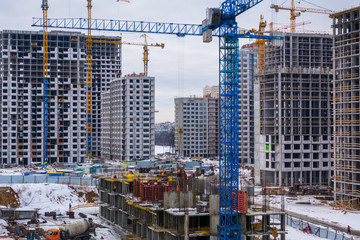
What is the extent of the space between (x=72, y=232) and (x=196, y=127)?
362ft

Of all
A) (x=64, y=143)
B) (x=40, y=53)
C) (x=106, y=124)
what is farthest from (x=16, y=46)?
(x=106, y=124)

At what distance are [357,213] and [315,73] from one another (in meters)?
32.6

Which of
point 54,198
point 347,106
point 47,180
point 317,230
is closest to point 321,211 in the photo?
point 317,230

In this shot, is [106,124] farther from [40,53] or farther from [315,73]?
[315,73]

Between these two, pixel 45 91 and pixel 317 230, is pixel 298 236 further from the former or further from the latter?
pixel 45 91

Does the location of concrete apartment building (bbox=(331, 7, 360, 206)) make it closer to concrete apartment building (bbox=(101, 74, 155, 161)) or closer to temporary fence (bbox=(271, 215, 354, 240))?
temporary fence (bbox=(271, 215, 354, 240))

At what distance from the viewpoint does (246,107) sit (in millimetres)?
141500

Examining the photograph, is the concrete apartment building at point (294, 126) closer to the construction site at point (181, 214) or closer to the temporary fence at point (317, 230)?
the temporary fence at point (317, 230)

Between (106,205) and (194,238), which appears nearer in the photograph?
(194,238)

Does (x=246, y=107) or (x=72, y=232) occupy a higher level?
(x=246, y=107)

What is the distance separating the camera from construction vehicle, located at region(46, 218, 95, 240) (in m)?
44.6

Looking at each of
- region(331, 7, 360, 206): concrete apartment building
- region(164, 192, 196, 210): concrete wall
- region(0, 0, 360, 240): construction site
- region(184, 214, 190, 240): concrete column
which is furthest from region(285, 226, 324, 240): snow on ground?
region(331, 7, 360, 206): concrete apartment building

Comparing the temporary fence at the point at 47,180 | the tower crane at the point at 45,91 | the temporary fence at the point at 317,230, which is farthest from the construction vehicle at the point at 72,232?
the tower crane at the point at 45,91

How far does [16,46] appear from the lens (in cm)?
11100
